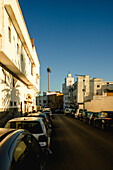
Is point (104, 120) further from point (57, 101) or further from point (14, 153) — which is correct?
point (57, 101)

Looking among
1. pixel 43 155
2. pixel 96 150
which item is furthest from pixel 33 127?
pixel 96 150

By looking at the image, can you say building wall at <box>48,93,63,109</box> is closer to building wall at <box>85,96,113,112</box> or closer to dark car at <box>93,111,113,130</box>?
building wall at <box>85,96,113,112</box>

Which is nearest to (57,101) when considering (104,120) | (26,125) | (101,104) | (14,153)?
(101,104)

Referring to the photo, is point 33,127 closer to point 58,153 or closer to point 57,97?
point 58,153

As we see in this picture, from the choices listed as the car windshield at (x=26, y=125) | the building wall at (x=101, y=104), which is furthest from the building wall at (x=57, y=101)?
the car windshield at (x=26, y=125)

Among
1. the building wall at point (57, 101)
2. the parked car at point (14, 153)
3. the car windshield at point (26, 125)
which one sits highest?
the parked car at point (14, 153)

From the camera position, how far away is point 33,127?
5.66m

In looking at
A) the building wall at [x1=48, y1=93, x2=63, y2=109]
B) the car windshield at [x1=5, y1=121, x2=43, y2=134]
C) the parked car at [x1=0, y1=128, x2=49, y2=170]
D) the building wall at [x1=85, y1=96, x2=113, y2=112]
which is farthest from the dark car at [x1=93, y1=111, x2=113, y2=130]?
the building wall at [x1=48, y1=93, x2=63, y2=109]

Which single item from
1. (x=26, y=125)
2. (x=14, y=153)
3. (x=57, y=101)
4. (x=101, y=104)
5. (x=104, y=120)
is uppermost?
(x=14, y=153)

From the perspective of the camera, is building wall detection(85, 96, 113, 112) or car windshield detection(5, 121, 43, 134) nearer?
car windshield detection(5, 121, 43, 134)

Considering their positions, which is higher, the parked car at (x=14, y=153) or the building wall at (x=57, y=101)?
the parked car at (x=14, y=153)

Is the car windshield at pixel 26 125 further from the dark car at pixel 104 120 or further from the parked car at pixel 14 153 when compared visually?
the dark car at pixel 104 120

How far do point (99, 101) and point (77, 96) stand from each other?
78.5ft

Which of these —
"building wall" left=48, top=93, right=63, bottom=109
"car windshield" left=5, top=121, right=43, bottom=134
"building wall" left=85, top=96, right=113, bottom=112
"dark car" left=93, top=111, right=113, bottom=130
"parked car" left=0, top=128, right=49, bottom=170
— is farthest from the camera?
"building wall" left=48, top=93, right=63, bottom=109
